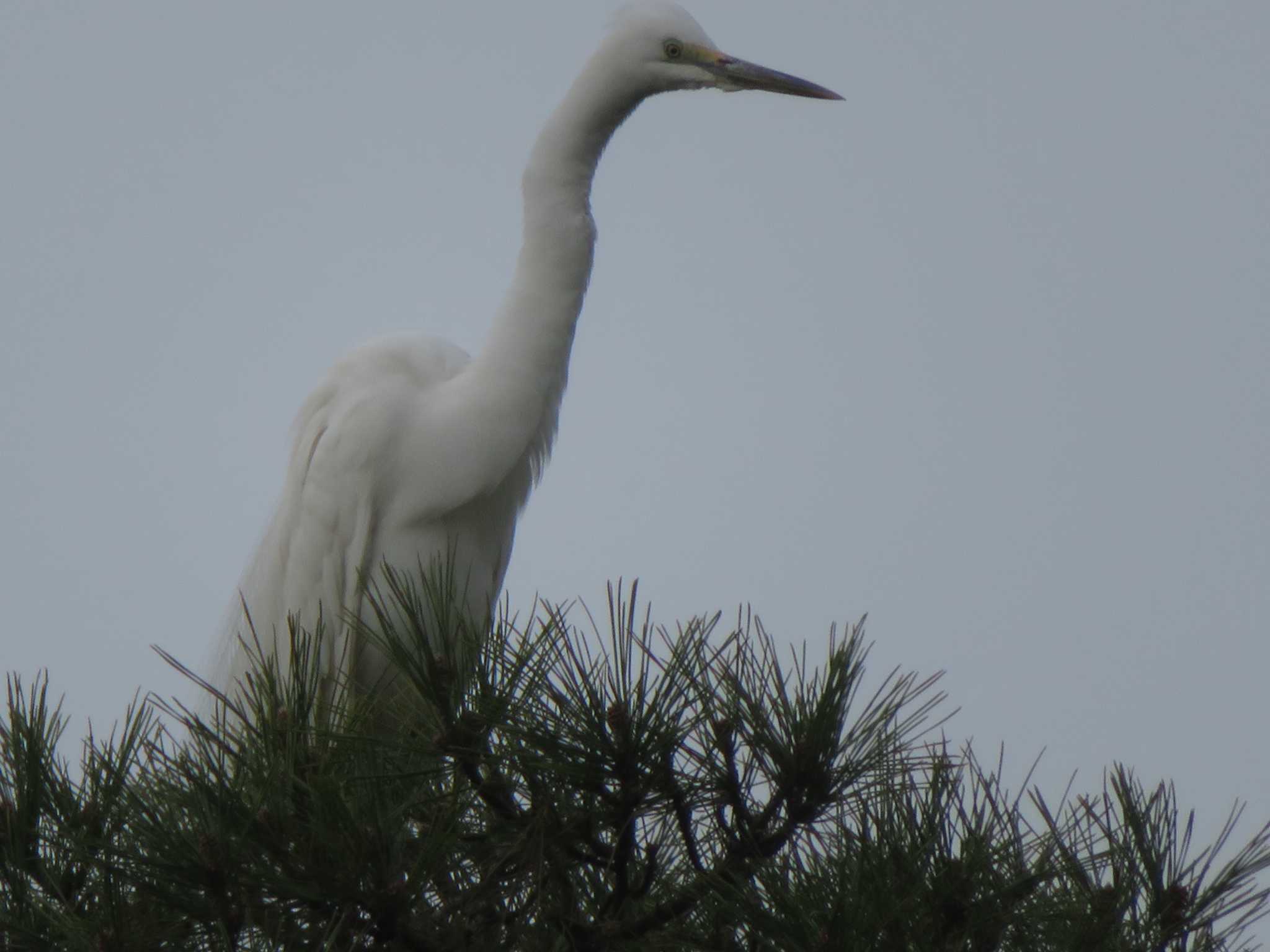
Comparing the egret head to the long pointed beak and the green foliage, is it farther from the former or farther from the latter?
the green foliage

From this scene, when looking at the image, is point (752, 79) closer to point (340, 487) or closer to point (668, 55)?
point (668, 55)

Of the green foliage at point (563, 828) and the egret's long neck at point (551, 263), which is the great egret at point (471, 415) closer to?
the egret's long neck at point (551, 263)

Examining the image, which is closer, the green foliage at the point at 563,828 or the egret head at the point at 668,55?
the green foliage at the point at 563,828

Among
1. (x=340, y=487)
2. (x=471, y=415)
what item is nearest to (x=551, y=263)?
(x=471, y=415)

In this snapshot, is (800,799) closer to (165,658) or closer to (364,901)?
(364,901)

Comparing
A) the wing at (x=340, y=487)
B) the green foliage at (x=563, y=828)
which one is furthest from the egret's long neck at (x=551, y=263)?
the green foliage at (x=563, y=828)

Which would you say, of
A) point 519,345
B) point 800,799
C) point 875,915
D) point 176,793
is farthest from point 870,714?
point 519,345

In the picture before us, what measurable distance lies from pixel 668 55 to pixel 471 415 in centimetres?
93

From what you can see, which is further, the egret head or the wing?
the wing

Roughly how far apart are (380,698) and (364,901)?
0.48 metres

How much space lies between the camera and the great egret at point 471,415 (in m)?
3.28

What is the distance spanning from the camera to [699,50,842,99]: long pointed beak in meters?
3.33

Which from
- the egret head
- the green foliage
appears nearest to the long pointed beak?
the egret head

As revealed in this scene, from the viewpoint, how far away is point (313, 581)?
3.56 metres
